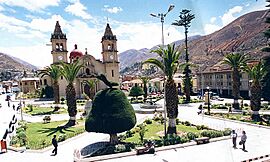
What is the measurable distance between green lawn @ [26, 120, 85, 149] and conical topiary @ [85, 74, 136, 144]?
16.4ft

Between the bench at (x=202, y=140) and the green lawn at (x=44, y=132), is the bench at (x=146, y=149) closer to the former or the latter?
the bench at (x=202, y=140)

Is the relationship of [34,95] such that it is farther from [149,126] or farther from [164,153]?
[164,153]

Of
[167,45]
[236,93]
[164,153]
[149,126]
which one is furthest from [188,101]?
[164,153]

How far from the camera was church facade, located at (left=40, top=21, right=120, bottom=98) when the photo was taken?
65500 mm

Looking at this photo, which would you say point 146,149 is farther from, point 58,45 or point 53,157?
point 58,45

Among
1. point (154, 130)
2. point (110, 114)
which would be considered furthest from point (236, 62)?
point (110, 114)

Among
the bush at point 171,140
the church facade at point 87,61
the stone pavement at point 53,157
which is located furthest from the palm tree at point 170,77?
the church facade at point 87,61

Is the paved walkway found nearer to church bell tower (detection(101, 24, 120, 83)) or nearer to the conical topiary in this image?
the conical topiary

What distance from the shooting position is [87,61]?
66.6m

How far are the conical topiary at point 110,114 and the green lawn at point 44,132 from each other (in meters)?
5.00

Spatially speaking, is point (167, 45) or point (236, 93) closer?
point (167, 45)

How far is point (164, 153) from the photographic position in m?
18.0

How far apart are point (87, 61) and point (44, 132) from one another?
137ft

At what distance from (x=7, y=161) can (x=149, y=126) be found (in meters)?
13.5
